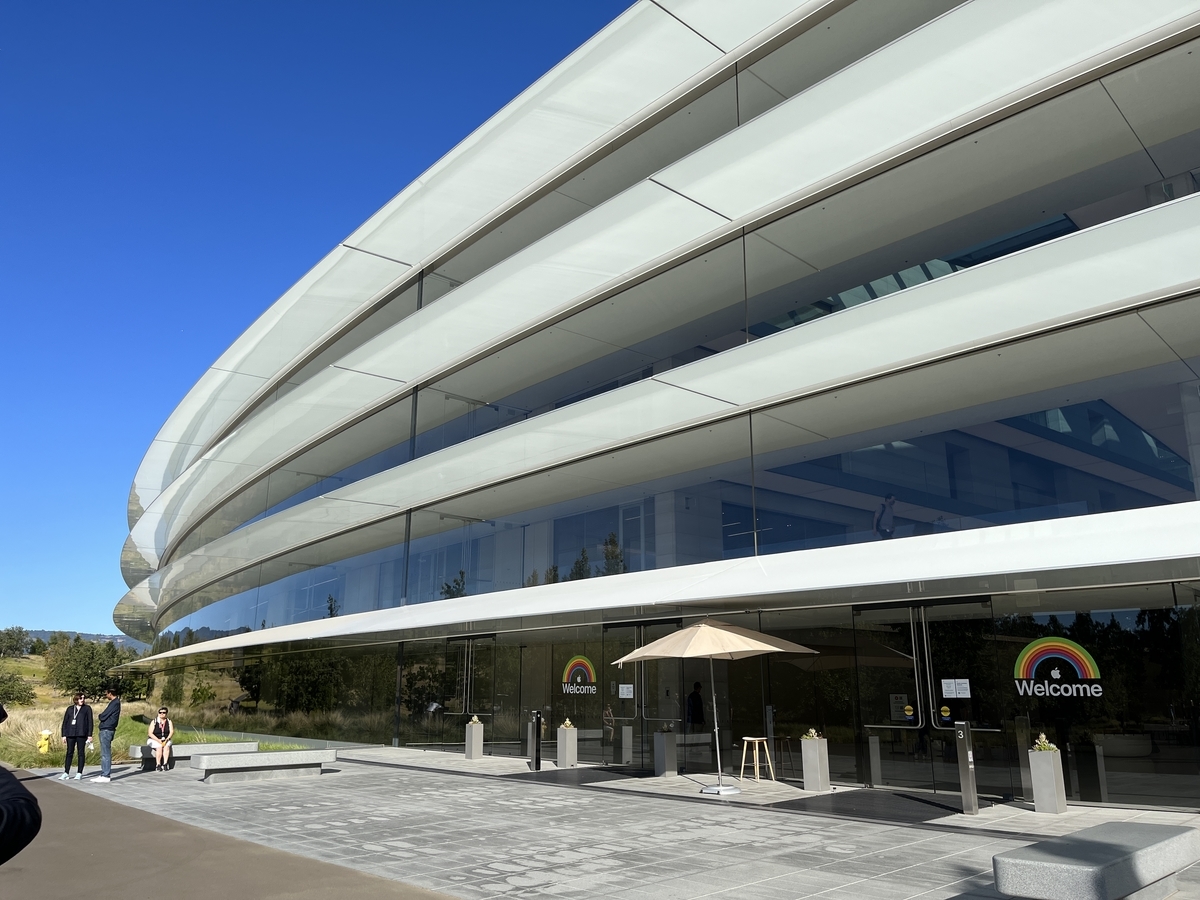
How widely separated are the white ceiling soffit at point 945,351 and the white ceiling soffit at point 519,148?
19.0 ft

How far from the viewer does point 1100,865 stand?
5684 mm

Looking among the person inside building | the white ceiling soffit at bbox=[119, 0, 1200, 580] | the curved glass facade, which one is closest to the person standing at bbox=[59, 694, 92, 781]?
the curved glass facade

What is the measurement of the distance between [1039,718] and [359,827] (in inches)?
368

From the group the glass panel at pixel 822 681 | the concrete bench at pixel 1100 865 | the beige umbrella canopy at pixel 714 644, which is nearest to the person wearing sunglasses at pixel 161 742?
the beige umbrella canopy at pixel 714 644

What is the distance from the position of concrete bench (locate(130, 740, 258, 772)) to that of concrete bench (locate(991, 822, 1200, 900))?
57.5 ft

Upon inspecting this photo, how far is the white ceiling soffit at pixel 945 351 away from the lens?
11844 millimetres

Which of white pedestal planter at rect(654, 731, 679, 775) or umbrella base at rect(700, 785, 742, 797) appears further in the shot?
white pedestal planter at rect(654, 731, 679, 775)

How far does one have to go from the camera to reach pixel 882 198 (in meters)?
15.5

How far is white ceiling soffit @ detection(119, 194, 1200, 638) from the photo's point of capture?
11.8 m

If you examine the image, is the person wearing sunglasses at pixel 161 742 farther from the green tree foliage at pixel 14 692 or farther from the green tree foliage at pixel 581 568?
the green tree foliage at pixel 14 692

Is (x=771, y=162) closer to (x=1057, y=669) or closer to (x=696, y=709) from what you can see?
(x=1057, y=669)

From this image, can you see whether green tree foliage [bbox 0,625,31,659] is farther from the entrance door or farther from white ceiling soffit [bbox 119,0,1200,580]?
the entrance door

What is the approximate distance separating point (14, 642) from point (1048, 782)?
11506cm

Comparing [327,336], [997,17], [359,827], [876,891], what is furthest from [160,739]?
[997,17]
